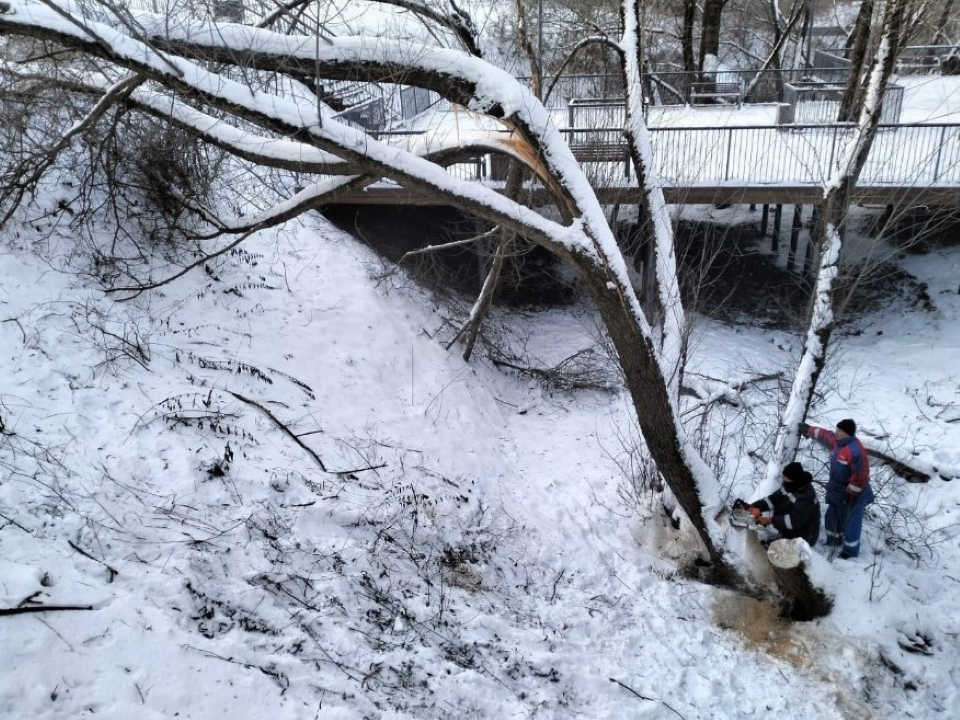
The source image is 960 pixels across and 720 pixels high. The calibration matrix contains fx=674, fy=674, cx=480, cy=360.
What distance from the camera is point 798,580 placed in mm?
6047

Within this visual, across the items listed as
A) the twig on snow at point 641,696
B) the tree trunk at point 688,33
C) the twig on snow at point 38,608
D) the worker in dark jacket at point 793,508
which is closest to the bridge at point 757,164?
the worker in dark jacket at point 793,508

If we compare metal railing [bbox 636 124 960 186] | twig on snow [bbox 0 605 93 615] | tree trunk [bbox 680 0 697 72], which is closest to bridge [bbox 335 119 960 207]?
metal railing [bbox 636 124 960 186]

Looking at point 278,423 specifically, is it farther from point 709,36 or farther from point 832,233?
point 709,36

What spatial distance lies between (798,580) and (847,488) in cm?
133

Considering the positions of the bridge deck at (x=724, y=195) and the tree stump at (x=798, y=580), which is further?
the bridge deck at (x=724, y=195)

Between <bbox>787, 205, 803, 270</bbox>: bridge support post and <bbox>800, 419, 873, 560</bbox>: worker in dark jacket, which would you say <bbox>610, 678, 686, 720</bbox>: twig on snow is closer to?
<bbox>800, 419, 873, 560</bbox>: worker in dark jacket

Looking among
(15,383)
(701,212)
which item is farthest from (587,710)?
(701,212)

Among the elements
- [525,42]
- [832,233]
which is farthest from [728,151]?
[832,233]

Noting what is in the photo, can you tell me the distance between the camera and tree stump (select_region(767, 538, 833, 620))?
5.98 meters

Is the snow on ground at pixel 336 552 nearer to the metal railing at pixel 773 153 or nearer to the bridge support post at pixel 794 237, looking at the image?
the metal railing at pixel 773 153

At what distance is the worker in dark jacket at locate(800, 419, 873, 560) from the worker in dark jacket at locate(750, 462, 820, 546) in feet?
0.92

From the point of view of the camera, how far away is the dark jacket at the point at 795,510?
22.1ft

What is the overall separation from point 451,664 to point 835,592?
366 cm

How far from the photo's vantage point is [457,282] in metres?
14.7
